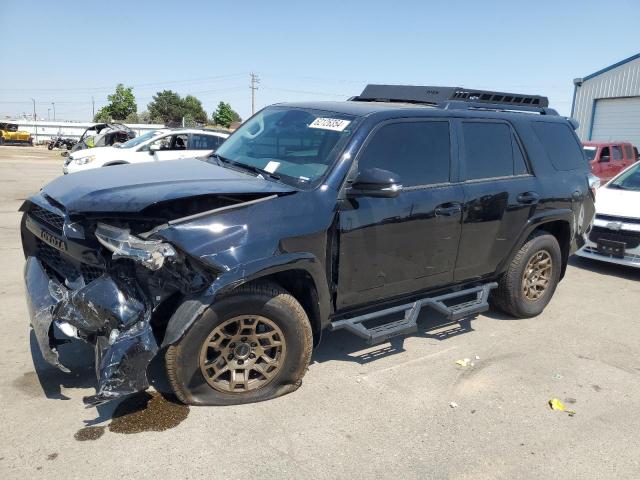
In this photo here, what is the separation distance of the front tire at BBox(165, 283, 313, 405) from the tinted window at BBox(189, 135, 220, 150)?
405 inches

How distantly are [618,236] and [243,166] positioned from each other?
5.46 m

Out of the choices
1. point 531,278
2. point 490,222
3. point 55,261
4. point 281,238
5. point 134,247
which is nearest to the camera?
point 134,247

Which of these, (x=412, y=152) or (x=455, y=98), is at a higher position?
(x=455, y=98)

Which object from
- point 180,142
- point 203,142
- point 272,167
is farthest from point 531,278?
point 180,142

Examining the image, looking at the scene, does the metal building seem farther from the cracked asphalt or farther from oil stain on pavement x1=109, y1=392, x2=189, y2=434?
oil stain on pavement x1=109, y1=392, x2=189, y2=434

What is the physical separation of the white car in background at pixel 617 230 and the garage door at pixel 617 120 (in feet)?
55.5

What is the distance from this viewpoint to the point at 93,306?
9.74ft

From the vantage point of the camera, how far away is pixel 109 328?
9.77 ft

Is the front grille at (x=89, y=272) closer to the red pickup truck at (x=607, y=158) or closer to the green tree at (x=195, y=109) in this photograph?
the red pickup truck at (x=607, y=158)

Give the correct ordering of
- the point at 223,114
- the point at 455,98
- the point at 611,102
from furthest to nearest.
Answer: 1. the point at 223,114
2. the point at 611,102
3. the point at 455,98

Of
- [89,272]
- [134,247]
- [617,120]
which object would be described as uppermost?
[617,120]

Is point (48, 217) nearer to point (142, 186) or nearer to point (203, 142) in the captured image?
point (142, 186)

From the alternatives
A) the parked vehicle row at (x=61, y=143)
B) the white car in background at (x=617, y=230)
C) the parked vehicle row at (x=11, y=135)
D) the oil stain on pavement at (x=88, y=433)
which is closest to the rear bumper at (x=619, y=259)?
the white car in background at (x=617, y=230)

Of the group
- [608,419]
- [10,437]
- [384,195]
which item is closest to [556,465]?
[608,419]
